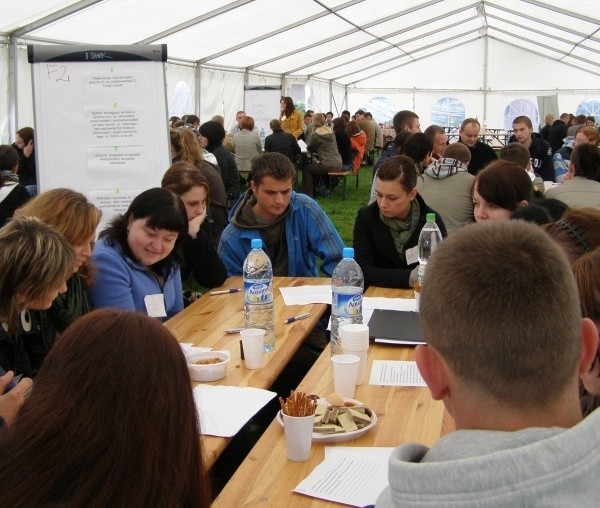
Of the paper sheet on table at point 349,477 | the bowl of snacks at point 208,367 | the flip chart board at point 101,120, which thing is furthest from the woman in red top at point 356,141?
the paper sheet on table at point 349,477

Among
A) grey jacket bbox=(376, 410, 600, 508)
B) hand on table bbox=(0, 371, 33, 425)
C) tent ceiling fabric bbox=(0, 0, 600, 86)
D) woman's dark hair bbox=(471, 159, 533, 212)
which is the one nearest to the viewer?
grey jacket bbox=(376, 410, 600, 508)

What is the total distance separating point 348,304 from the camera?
7.80ft

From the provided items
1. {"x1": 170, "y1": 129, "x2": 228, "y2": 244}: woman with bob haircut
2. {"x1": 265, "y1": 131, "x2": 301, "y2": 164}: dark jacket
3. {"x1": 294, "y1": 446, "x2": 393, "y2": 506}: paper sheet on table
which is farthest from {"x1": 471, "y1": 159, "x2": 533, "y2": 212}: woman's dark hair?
{"x1": 265, "y1": 131, "x2": 301, "y2": 164}: dark jacket

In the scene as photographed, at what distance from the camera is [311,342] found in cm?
329

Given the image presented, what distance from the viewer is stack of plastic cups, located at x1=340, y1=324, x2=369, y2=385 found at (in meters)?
2.19

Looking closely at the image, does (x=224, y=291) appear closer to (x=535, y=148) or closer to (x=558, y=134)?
(x=535, y=148)

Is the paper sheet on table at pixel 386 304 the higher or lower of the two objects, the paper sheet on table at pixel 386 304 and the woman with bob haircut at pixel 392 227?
the lower

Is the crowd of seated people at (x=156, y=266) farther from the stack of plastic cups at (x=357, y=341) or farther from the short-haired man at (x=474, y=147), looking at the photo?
the short-haired man at (x=474, y=147)

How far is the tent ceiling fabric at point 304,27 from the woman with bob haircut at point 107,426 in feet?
21.8

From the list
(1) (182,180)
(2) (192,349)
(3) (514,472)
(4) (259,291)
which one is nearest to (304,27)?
(1) (182,180)

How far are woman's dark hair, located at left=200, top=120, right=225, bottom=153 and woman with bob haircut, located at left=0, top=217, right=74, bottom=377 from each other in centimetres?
582

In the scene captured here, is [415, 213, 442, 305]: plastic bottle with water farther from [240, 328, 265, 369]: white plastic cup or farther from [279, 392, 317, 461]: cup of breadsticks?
[279, 392, 317, 461]: cup of breadsticks

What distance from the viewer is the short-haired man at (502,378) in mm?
832

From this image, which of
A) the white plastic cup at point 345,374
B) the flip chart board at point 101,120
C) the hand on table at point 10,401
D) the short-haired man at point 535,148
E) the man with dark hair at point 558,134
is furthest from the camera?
the man with dark hair at point 558,134
